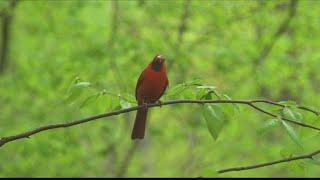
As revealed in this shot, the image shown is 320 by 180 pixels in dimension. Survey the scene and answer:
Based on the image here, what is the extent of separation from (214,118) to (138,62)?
15.1ft

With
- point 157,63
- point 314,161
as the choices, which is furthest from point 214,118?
point 157,63

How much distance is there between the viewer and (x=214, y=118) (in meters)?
2.29

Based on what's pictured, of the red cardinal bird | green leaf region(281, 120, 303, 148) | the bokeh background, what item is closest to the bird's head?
the red cardinal bird

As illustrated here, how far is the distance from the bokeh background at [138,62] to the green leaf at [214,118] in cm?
396

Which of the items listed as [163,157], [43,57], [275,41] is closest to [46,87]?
[43,57]

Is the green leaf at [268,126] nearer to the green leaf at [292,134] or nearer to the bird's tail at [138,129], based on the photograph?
the green leaf at [292,134]

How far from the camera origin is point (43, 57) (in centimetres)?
782

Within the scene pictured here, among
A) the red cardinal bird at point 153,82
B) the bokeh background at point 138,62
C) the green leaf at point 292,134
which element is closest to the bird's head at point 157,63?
the red cardinal bird at point 153,82

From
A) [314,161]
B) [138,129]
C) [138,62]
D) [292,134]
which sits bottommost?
[138,62]

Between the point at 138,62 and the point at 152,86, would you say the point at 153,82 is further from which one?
the point at 138,62

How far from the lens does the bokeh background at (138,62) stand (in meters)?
6.86

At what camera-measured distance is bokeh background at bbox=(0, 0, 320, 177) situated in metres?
6.86

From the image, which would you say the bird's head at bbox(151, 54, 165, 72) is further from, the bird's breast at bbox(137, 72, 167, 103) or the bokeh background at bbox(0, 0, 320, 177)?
the bokeh background at bbox(0, 0, 320, 177)

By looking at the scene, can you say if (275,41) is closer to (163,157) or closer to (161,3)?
(161,3)
